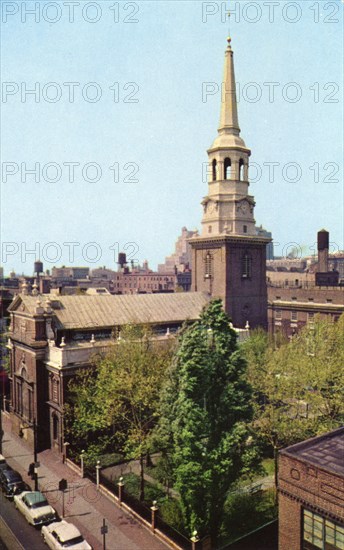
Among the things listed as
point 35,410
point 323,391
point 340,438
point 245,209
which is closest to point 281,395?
point 323,391

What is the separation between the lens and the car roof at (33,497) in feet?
86.0

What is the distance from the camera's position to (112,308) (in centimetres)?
3997

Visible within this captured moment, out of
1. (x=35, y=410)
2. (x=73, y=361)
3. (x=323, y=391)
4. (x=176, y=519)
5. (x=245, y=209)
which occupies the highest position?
(x=245, y=209)

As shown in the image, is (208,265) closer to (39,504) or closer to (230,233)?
(230,233)

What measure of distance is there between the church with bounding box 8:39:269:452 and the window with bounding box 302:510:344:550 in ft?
55.7

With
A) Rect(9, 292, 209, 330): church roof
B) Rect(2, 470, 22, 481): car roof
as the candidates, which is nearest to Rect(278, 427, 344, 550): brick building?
Rect(9, 292, 209, 330): church roof

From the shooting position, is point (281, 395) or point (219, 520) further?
point (281, 395)

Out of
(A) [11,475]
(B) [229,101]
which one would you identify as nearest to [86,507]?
(A) [11,475]

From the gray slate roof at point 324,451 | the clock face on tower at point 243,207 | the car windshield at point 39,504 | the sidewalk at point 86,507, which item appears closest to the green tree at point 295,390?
the gray slate roof at point 324,451

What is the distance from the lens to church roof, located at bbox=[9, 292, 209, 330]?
37312mm

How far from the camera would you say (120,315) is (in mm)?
39469

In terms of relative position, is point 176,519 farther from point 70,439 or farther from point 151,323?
point 151,323

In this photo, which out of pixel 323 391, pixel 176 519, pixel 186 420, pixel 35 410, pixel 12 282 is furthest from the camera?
pixel 12 282

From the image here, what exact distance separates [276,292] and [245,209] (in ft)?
82.3
